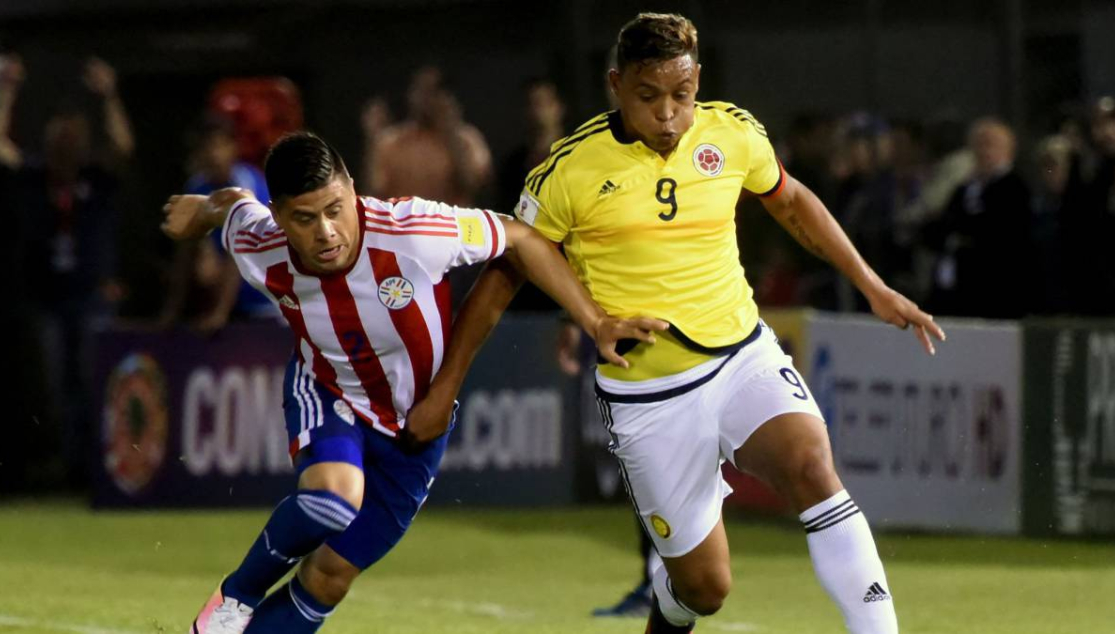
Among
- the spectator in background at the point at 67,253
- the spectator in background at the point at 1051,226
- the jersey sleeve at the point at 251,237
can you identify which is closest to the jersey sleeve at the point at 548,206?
the jersey sleeve at the point at 251,237

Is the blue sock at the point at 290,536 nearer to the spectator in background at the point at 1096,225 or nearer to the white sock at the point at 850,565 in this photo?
the white sock at the point at 850,565

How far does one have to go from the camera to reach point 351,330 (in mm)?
6594

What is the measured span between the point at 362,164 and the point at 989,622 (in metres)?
9.38

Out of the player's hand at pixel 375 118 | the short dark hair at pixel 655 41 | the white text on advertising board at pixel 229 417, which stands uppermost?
the short dark hair at pixel 655 41

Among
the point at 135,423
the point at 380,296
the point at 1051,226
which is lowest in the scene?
the point at 135,423

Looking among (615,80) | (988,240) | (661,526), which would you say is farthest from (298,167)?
(988,240)

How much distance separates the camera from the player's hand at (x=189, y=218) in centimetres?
708

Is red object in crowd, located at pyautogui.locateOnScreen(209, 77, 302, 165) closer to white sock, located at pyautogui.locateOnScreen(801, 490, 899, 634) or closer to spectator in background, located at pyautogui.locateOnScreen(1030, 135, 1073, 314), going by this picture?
spectator in background, located at pyautogui.locateOnScreen(1030, 135, 1073, 314)

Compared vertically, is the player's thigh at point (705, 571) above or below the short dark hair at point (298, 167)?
below

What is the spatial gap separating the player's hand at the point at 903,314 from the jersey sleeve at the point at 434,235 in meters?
1.30

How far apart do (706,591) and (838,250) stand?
4.10 feet

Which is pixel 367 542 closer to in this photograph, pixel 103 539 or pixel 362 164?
pixel 103 539

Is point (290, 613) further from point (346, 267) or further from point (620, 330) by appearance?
point (620, 330)

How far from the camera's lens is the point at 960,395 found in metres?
12.0
